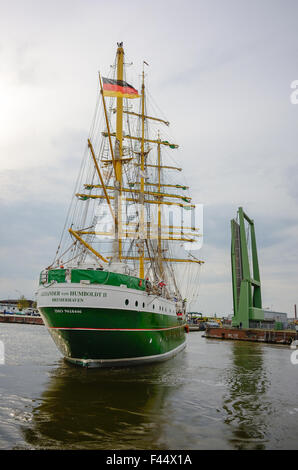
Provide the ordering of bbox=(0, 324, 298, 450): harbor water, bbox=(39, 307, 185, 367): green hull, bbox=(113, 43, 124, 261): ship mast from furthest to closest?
bbox=(113, 43, 124, 261): ship mast → bbox=(39, 307, 185, 367): green hull → bbox=(0, 324, 298, 450): harbor water

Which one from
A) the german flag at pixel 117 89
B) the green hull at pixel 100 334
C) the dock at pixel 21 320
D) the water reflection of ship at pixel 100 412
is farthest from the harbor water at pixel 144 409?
the dock at pixel 21 320

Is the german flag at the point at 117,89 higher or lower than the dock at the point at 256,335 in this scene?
higher

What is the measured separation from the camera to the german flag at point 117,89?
1105 inches

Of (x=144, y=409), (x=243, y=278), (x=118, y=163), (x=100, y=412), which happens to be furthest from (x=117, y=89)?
(x=243, y=278)

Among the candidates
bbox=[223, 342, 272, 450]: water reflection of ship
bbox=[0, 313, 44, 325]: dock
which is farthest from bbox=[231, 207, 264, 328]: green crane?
bbox=[0, 313, 44, 325]: dock

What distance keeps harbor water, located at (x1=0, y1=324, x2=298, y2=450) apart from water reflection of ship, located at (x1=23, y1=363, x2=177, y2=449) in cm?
3

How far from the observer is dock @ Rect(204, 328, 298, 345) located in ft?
176

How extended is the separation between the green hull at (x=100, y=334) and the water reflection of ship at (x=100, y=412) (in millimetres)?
984

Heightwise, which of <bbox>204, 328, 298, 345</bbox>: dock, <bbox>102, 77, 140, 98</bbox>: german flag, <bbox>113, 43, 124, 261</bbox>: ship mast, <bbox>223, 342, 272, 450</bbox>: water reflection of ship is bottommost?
<bbox>204, 328, 298, 345</bbox>: dock

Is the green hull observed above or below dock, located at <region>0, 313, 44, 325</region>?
above

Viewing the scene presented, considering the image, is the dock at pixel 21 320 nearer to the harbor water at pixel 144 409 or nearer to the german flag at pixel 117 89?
the harbor water at pixel 144 409

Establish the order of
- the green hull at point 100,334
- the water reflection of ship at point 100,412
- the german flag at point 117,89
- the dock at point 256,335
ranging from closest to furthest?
the water reflection of ship at point 100,412 → the green hull at point 100,334 → the german flag at point 117,89 → the dock at point 256,335

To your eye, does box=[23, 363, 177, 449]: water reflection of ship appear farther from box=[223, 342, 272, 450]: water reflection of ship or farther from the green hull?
box=[223, 342, 272, 450]: water reflection of ship
